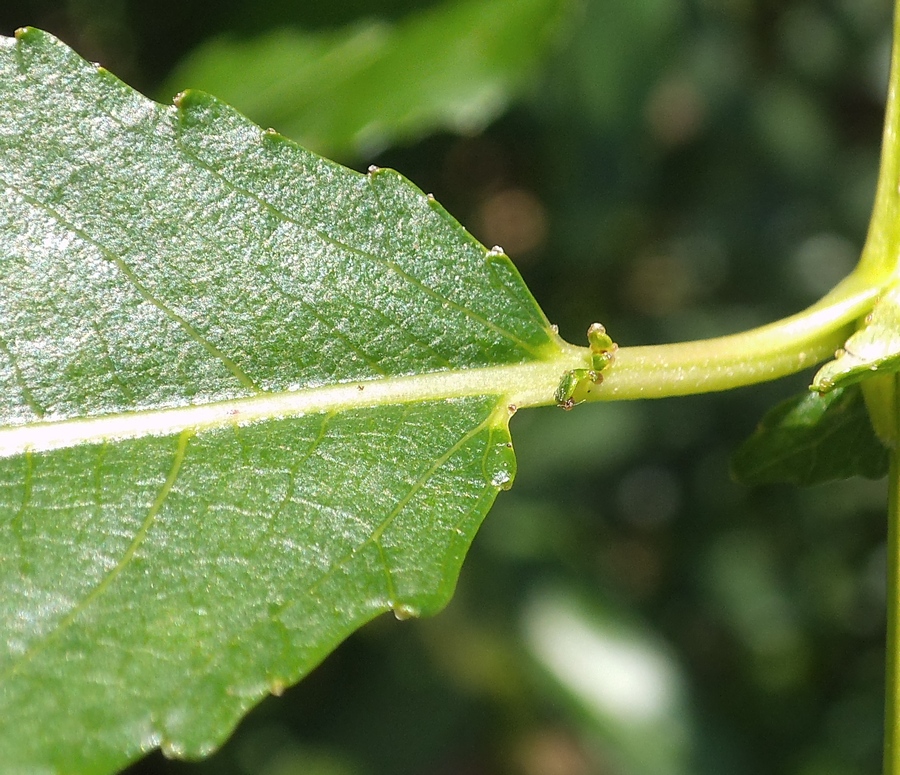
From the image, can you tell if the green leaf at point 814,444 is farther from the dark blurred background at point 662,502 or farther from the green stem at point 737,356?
the dark blurred background at point 662,502

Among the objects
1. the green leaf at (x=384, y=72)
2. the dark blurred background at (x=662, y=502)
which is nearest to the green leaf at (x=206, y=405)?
the green leaf at (x=384, y=72)

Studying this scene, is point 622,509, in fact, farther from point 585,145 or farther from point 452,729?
point 585,145

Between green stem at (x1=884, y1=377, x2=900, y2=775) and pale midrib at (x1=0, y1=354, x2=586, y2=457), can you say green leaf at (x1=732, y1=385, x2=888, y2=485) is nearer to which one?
green stem at (x1=884, y1=377, x2=900, y2=775)

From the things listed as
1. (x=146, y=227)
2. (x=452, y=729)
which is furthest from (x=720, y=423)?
(x=146, y=227)

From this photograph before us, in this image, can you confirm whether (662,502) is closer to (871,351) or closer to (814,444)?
(814,444)

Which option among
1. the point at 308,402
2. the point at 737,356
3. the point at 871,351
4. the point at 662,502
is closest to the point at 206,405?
the point at 308,402
